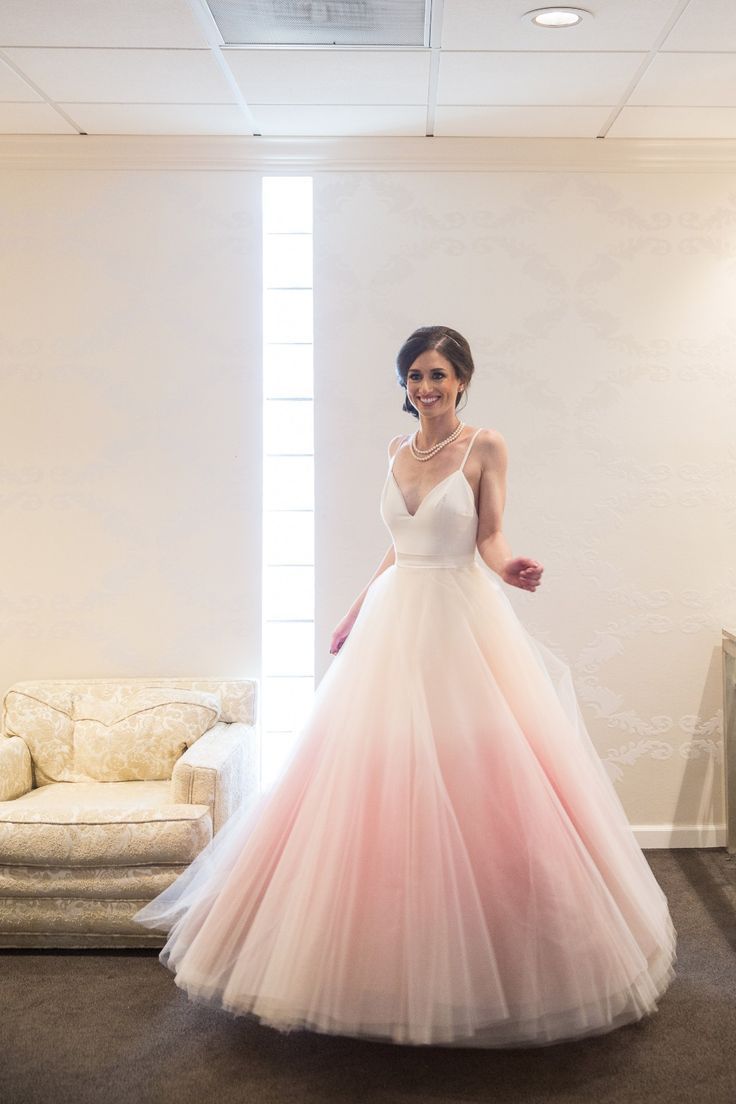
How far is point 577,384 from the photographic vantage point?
4.31 metres

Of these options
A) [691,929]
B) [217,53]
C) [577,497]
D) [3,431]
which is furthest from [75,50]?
[691,929]

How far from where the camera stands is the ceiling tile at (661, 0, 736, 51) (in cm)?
306

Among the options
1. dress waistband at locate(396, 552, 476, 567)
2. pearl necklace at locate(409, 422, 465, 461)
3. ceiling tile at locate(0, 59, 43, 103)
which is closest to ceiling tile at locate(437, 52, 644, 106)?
pearl necklace at locate(409, 422, 465, 461)

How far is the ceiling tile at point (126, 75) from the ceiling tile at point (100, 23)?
0.25 feet

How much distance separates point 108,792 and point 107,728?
0.26m

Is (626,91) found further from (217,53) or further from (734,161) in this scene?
(217,53)

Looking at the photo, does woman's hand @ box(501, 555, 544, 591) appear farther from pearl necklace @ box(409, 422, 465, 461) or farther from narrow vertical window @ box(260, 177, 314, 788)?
narrow vertical window @ box(260, 177, 314, 788)

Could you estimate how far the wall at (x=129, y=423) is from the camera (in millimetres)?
4277

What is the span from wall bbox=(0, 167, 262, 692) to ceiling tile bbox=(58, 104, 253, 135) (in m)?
0.17

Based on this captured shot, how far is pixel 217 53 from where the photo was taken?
3.38 metres

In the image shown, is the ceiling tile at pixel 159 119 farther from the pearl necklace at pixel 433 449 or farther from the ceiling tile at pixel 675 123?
the pearl necklace at pixel 433 449

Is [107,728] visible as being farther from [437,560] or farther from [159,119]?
[159,119]

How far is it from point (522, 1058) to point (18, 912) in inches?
63.0

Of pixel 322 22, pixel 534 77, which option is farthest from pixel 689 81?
pixel 322 22
